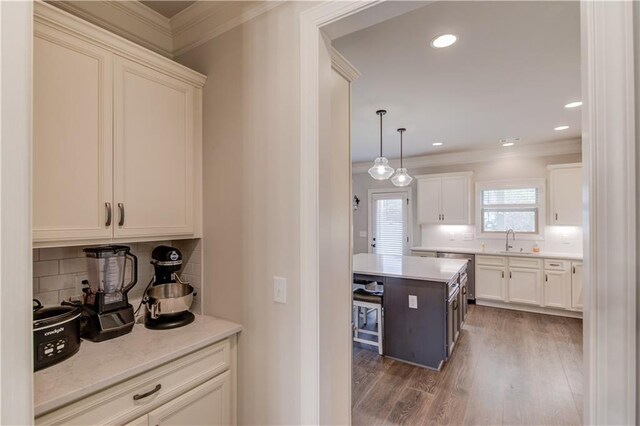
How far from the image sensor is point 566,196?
4.80 m

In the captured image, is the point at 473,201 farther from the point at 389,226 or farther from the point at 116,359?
the point at 116,359

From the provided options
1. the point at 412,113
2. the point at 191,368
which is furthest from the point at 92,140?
the point at 412,113

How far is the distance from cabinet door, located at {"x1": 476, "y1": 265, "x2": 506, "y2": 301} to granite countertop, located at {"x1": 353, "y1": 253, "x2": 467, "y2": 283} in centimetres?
167

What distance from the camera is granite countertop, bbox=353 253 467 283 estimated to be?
3078 mm

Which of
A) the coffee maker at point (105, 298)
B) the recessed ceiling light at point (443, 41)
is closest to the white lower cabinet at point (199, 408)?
the coffee maker at point (105, 298)

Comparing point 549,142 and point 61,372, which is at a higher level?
point 549,142

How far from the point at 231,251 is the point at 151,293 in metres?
0.49

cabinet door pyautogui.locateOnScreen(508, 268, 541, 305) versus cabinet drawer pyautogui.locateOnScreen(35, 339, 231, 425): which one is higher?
cabinet drawer pyautogui.locateOnScreen(35, 339, 231, 425)

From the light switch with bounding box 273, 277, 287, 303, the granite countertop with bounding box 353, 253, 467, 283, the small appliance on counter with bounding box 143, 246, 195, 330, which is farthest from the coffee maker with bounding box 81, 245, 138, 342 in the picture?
the granite countertop with bounding box 353, 253, 467, 283

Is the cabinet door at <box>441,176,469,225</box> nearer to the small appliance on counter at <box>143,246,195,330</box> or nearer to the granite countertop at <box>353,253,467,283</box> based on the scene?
the granite countertop at <box>353,253,467,283</box>

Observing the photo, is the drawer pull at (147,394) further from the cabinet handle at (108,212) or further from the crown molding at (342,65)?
the crown molding at (342,65)

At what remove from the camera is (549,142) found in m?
4.96

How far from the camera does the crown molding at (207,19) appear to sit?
155 cm

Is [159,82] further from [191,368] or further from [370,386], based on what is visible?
[370,386]
